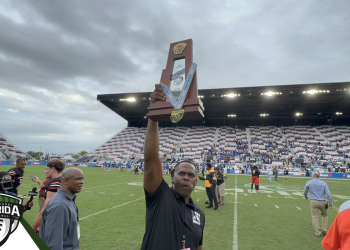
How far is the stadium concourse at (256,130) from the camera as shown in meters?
38.8

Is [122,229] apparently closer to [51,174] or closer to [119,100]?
[51,174]

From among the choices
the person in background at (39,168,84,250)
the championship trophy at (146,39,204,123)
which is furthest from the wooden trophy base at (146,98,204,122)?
the person in background at (39,168,84,250)

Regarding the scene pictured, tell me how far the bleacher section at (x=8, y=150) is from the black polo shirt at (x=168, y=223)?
49.8 metres

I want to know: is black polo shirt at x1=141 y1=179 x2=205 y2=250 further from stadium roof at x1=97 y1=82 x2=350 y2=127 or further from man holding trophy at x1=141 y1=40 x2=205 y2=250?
stadium roof at x1=97 y1=82 x2=350 y2=127

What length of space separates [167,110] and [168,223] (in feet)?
3.55

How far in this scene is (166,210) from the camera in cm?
185

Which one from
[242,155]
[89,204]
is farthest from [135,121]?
[89,204]

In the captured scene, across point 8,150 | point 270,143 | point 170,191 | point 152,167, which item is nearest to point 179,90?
point 152,167

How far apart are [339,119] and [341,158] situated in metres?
17.6

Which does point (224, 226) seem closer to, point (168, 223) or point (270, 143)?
point (168, 223)

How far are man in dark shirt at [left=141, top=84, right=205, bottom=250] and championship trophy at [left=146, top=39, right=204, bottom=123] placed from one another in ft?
0.87

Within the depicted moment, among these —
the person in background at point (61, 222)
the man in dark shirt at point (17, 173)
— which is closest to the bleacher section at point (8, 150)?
the man in dark shirt at point (17, 173)

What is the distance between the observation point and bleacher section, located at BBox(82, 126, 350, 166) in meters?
43.3

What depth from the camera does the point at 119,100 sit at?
149ft
